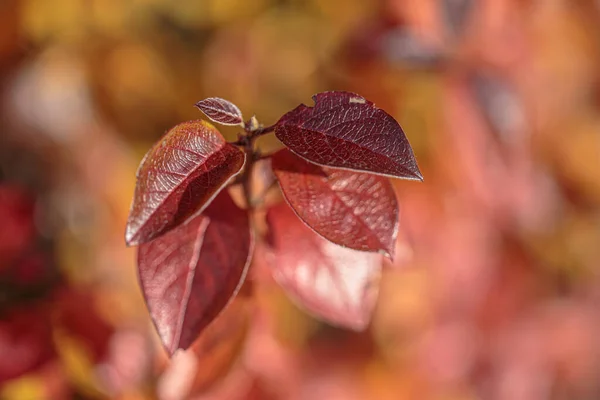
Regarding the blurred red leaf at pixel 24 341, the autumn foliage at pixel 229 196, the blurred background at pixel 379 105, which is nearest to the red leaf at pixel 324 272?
the autumn foliage at pixel 229 196

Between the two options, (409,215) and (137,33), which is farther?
(137,33)

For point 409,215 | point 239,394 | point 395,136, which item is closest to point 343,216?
point 395,136

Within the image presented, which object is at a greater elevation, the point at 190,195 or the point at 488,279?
the point at 190,195

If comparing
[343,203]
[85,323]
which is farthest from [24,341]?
[343,203]

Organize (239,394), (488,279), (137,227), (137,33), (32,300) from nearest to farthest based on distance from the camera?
(137,227) → (239,394) → (32,300) → (137,33) → (488,279)

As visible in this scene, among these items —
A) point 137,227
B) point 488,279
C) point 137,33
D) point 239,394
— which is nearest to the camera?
point 137,227

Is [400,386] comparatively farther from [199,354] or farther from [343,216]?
[343,216]

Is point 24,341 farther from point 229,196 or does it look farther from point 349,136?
point 349,136

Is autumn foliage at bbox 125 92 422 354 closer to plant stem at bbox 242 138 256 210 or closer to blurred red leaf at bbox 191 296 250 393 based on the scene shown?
plant stem at bbox 242 138 256 210
